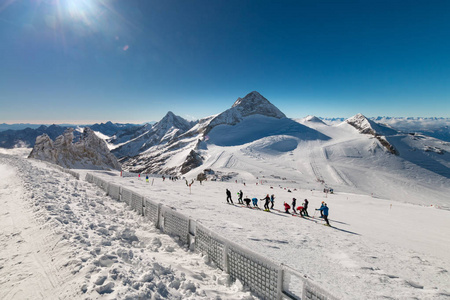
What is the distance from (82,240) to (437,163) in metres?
106

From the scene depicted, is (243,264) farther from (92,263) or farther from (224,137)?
(224,137)

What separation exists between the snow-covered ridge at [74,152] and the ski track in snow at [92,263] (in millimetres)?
75673

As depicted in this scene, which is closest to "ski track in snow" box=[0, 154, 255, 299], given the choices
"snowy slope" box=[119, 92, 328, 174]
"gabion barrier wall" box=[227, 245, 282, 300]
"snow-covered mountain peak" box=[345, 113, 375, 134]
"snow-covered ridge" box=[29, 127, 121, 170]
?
"gabion barrier wall" box=[227, 245, 282, 300]

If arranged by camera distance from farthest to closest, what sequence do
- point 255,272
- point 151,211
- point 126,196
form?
point 126,196 → point 151,211 → point 255,272

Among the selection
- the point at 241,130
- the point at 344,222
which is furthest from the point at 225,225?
the point at 241,130

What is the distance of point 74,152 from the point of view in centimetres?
7812

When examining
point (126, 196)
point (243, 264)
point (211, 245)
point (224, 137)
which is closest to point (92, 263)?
point (211, 245)

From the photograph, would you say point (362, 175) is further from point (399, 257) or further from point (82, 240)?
point (82, 240)

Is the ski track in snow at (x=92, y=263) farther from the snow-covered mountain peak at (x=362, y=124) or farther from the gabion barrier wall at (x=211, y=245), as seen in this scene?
the snow-covered mountain peak at (x=362, y=124)

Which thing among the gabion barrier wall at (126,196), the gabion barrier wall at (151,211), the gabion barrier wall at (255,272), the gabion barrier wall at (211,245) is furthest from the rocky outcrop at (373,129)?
the gabion barrier wall at (255,272)

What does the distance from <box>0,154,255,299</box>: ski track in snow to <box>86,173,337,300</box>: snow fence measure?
28cm

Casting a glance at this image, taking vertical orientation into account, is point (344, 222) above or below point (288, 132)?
below

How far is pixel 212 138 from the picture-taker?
123 metres

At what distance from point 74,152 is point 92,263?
298ft
